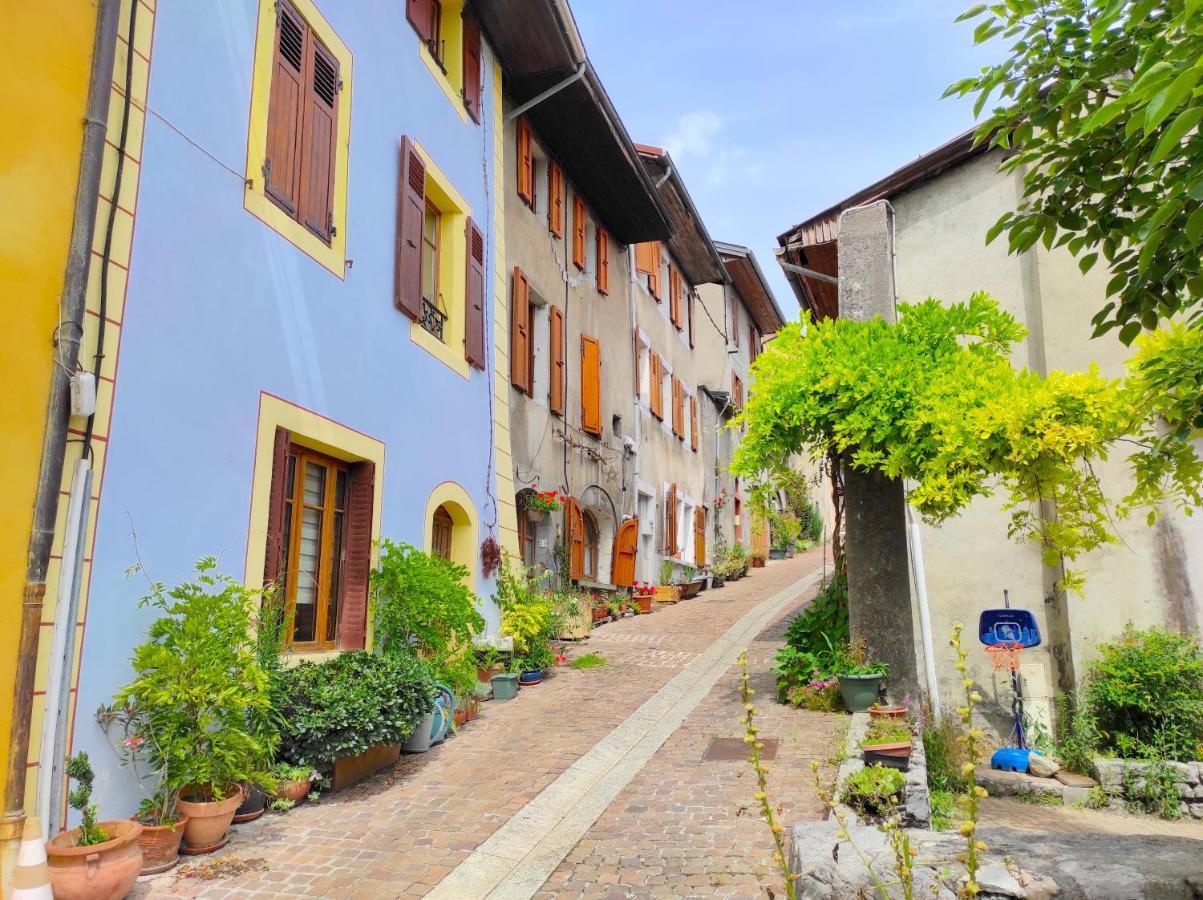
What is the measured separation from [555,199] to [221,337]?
328 inches

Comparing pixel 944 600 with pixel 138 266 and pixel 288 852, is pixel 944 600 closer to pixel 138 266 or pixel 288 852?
pixel 288 852

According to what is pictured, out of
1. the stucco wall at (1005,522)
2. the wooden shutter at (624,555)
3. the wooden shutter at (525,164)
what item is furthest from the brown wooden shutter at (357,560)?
the wooden shutter at (624,555)

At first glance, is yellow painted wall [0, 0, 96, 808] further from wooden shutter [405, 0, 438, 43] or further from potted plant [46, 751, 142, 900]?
wooden shutter [405, 0, 438, 43]

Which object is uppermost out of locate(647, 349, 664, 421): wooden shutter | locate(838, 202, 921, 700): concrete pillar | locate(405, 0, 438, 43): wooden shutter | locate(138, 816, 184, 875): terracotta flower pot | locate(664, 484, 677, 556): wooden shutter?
locate(405, 0, 438, 43): wooden shutter

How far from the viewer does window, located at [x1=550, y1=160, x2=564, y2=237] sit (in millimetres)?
12875

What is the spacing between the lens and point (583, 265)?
46.7 ft

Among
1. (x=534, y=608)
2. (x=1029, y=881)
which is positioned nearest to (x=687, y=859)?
(x=1029, y=881)

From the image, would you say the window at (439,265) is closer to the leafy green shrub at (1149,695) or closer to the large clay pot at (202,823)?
the large clay pot at (202,823)

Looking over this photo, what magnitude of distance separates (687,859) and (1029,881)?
1724mm

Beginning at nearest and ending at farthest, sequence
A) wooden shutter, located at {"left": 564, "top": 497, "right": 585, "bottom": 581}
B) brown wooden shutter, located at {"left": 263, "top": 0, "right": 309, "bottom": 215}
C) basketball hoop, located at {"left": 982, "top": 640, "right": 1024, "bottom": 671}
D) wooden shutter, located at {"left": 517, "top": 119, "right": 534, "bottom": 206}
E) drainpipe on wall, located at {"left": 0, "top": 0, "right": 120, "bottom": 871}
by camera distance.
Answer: drainpipe on wall, located at {"left": 0, "top": 0, "right": 120, "bottom": 871}
brown wooden shutter, located at {"left": 263, "top": 0, "right": 309, "bottom": 215}
basketball hoop, located at {"left": 982, "top": 640, "right": 1024, "bottom": 671}
wooden shutter, located at {"left": 517, "top": 119, "right": 534, "bottom": 206}
wooden shutter, located at {"left": 564, "top": 497, "right": 585, "bottom": 581}

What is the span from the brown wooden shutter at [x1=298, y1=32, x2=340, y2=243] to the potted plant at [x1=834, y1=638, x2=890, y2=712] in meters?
5.48

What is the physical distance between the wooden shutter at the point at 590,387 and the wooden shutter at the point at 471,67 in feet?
14.5

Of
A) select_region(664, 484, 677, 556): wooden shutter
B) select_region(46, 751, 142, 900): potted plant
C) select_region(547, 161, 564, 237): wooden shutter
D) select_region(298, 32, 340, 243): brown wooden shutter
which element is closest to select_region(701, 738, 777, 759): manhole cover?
select_region(46, 751, 142, 900): potted plant

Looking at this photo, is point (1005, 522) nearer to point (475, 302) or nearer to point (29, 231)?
point (475, 302)
